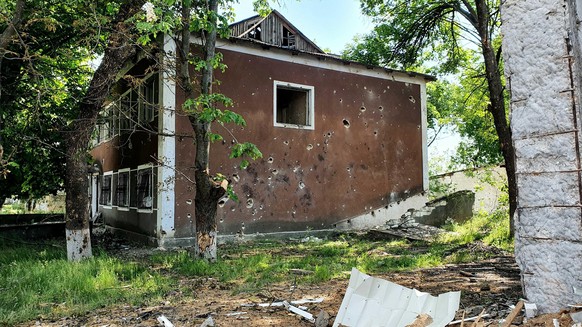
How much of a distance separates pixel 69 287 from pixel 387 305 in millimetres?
4320

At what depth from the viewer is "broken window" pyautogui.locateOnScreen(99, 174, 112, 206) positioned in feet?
51.6

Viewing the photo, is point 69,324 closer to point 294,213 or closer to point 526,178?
point 526,178

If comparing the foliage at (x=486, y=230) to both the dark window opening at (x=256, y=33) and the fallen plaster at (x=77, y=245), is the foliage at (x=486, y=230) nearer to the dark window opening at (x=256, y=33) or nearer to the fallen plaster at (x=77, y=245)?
the fallen plaster at (x=77, y=245)

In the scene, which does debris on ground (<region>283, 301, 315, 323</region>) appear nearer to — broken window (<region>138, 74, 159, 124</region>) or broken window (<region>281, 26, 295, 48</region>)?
broken window (<region>138, 74, 159, 124</region>)

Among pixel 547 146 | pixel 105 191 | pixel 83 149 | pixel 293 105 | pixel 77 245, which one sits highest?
pixel 293 105

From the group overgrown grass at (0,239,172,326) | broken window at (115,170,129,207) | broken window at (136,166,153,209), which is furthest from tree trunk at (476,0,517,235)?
broken window at (115,170,129,207)

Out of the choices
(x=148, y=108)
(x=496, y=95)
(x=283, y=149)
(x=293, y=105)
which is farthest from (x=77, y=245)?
(x=496, y=95)

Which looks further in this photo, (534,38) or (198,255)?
(198,255)

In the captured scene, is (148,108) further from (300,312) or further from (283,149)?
(300,312)

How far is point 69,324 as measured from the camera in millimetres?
4527

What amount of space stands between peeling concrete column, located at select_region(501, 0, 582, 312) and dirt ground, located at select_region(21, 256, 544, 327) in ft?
1.67

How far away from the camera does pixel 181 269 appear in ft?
24.3

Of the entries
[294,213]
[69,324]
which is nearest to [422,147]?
[294,213]

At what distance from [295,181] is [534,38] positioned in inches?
370
